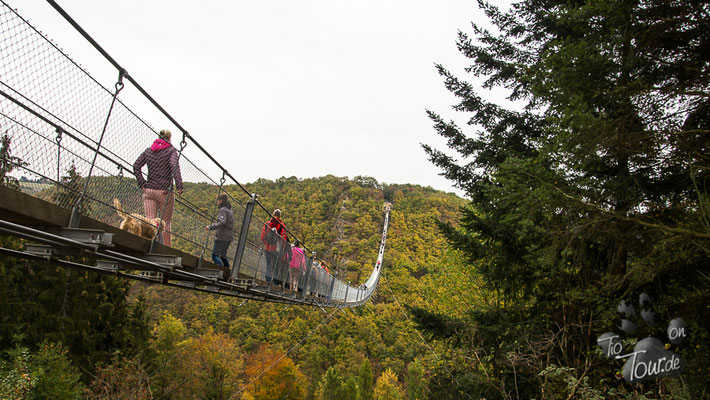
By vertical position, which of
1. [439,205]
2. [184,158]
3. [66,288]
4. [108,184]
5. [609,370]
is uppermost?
[439,205]

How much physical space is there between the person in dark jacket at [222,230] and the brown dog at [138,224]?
2.61ft

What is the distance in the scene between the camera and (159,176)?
116 inches

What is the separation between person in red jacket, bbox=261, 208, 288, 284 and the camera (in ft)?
16.2

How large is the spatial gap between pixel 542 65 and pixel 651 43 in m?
0.97

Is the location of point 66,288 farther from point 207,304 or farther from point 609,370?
point 207,304

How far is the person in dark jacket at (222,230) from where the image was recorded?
151 inches

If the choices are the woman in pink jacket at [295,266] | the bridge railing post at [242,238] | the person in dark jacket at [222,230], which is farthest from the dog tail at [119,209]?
the woman in pink jacket at [295,266]

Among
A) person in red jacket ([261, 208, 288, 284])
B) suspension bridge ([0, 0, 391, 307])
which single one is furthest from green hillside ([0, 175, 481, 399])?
person in red jacket ([261, 208, 288, 284])

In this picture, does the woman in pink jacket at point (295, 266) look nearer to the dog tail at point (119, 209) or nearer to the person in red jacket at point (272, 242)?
the person in red jacket at point (272, 242)

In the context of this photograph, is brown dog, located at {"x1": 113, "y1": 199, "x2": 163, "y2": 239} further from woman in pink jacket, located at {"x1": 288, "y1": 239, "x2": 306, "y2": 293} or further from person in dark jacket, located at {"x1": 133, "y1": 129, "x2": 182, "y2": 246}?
woman in pink jacket, located at {"x1": 288, "y1": 239, "x2": 306, "y2": 293}

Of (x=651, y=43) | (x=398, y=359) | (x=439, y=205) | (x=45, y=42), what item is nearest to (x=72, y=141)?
(x=45, y=42)

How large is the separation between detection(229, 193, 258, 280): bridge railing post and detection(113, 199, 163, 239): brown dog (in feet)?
3.79

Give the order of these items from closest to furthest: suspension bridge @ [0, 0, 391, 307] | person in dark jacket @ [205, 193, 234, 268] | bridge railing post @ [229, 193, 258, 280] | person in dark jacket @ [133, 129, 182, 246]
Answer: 1. suspension bridge @ [0, 0, 391, 307]
2. person in dark jacket @ [133, 129, 182, 246]
3. person in dark jacket @ [205, 193, 234, 268]
4. bridge railing post @ [229, 193, 258, 280]

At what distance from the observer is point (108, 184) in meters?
2.51
